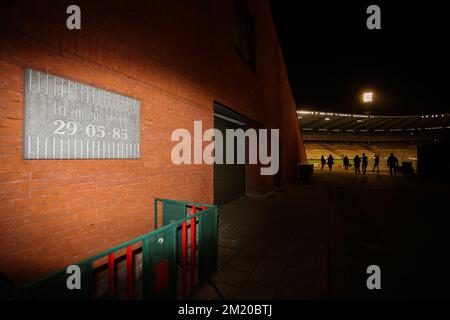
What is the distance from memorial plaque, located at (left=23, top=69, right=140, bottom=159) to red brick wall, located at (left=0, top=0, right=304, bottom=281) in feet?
0.28

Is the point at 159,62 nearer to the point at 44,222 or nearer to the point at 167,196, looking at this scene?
the point at 167,196

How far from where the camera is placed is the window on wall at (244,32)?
7.42m

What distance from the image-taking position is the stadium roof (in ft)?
152

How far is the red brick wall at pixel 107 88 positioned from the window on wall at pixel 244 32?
2387mm

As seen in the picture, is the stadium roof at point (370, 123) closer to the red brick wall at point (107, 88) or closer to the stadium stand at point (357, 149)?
the stadium stand at point (357, 149)

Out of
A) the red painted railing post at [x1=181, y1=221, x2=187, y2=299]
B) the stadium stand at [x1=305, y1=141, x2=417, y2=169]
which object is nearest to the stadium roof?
the stadium stand at [x1=305, y1=141, x2=417, y2=169]

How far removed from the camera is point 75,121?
2564 millimetres

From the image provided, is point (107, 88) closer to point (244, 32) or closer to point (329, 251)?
point (329, 251)

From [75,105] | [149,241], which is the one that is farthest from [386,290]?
[75,105]

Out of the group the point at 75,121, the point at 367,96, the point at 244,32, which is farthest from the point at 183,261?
the point at 367,96

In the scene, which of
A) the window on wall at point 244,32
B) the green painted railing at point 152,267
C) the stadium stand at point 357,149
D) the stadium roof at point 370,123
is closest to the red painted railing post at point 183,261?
the green painted railing at point 152,267

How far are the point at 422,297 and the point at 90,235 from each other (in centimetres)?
441

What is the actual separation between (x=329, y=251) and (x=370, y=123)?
59233 millimetres

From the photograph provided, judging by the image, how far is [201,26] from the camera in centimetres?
494
